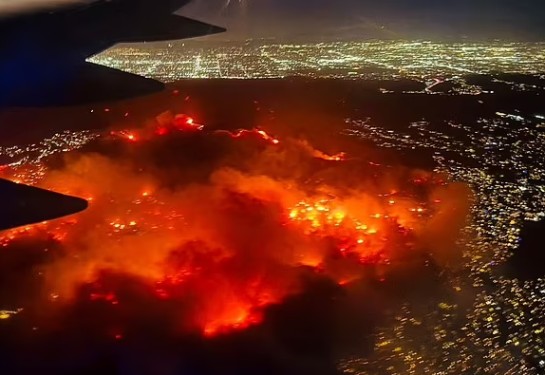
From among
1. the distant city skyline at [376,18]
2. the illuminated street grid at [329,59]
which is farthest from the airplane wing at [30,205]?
the distant city skyline at [376,18]

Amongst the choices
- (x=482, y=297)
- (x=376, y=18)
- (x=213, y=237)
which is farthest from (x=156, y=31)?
(x=376, y=18)

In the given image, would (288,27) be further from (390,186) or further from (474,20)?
(390,186)

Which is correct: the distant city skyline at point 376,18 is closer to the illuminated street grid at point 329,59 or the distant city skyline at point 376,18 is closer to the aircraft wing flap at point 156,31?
the illuminated street grid at point 329,59

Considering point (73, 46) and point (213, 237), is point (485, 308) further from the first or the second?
point (73, 46)

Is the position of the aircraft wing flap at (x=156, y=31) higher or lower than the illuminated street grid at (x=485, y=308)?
higher

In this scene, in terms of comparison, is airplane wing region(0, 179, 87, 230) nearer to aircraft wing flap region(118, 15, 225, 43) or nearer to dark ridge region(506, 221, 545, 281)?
aircraft wing flap region(118, 15, 225, 43)
